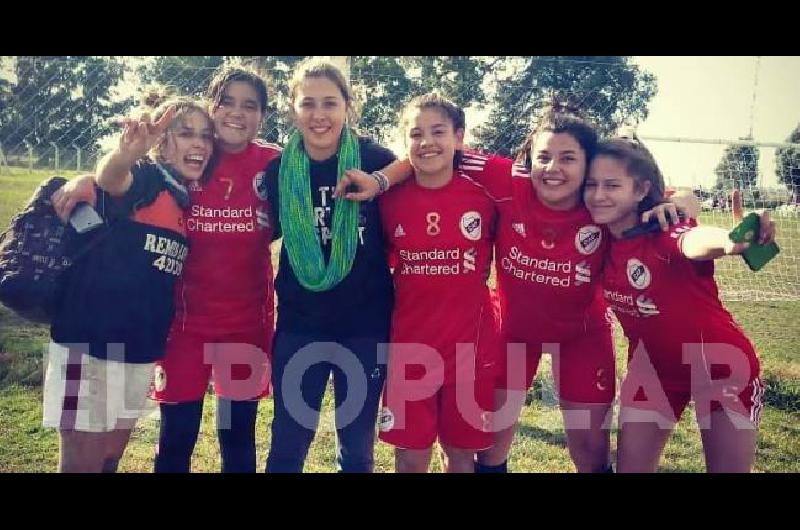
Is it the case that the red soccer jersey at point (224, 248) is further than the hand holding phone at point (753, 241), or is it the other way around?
the red soccer jersey at point (224, 248)

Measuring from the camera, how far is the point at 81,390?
2.44 meters

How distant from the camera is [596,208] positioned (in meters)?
2.63

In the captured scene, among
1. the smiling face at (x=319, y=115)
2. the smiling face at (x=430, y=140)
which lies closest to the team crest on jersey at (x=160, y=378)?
the smiling face at (x=319, y=115)

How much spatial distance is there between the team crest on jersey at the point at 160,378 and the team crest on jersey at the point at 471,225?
149cm

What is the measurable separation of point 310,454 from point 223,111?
7.05ft

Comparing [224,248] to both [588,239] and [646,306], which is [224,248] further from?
[646,306]

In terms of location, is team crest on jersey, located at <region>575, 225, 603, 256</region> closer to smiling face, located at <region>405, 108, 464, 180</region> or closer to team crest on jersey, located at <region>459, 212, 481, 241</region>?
team crest on jersey, located at <region>459, 212, 481, 241</region>

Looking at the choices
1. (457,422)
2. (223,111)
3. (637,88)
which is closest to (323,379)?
(457,422)

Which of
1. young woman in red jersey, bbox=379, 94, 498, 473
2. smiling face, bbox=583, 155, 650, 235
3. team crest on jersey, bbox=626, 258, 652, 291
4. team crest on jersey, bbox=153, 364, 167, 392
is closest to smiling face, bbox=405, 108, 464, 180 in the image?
young woman in red jersey, bbox=379, 94, 498, 473

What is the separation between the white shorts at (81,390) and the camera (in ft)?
7.95

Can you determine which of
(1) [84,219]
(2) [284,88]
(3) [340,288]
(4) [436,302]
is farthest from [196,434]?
(2) [284,88]

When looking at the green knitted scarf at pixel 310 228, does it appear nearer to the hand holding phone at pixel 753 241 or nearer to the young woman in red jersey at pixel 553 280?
the young woman in red jersey at pixel 553 280

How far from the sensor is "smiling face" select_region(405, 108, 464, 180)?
265cm

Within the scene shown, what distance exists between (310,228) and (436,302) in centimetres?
63
